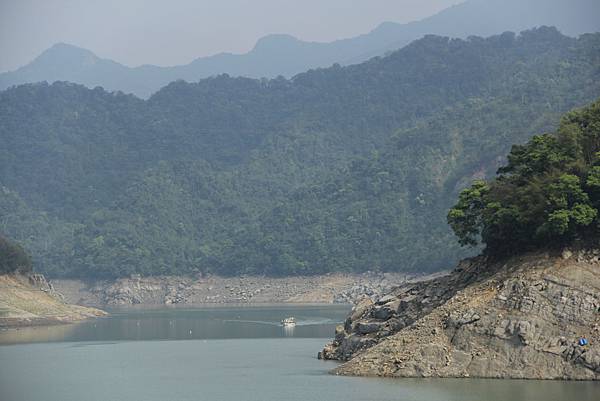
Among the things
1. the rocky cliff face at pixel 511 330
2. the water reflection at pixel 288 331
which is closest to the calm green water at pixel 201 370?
the water reflection at pixel 288 331

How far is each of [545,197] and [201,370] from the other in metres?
26.9

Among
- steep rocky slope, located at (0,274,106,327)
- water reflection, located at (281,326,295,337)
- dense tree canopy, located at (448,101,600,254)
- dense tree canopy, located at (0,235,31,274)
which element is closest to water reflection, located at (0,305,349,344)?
water reflection, located at (281,326,295,337)

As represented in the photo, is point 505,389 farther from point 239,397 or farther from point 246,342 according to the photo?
point 246,342

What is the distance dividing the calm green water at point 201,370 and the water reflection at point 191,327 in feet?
0.43

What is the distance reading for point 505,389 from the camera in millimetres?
61375

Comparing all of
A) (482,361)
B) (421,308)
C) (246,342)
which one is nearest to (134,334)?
(246,342)

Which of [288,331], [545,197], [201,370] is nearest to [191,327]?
[288,331]

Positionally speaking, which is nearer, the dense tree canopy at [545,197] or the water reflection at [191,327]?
the dense tree canopy at [545,197]

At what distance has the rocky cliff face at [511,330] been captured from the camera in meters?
62.8

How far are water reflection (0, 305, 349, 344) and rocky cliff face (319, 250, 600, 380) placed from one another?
42.0 m

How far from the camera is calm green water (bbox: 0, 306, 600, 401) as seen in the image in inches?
2445

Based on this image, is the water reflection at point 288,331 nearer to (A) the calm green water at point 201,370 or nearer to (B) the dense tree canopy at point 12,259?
(A) the calm green water at point 201,370

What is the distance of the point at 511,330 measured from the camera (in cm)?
6375

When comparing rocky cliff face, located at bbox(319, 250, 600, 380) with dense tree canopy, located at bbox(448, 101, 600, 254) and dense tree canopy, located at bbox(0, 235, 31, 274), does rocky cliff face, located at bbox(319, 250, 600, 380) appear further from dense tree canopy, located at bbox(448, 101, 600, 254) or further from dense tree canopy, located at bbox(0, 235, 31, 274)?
dense tree canopy, located at bbox(0, 235, 31, 274)
